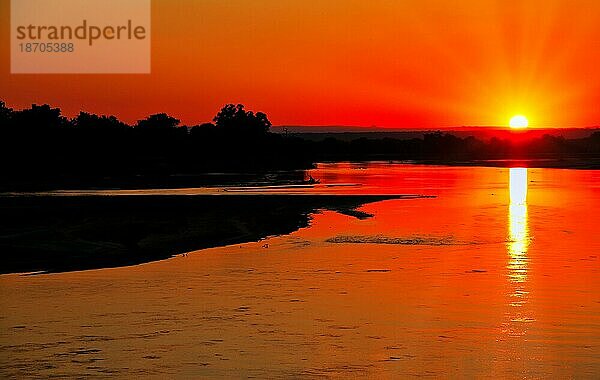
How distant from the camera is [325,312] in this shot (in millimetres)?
19359

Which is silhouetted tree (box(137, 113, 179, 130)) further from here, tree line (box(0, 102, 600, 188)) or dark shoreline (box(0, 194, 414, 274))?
dark shoreline (box(0, 194, 414, 274))

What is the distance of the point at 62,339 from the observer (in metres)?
16.9

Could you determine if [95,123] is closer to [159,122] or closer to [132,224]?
[159,122]

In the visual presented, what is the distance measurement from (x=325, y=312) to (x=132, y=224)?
59.2 ft

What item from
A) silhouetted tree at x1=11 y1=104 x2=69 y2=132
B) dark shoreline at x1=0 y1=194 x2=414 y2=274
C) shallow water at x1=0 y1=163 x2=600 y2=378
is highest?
silhouetted tree at x1=11 y1=104 x2=69 y2=132

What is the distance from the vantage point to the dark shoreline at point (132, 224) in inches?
1101

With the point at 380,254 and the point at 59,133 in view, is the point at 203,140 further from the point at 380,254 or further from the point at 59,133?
the point at 380,254

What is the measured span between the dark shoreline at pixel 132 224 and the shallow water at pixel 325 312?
1.87 metres

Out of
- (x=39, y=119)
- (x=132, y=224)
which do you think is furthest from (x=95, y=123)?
(x=132, y=224)

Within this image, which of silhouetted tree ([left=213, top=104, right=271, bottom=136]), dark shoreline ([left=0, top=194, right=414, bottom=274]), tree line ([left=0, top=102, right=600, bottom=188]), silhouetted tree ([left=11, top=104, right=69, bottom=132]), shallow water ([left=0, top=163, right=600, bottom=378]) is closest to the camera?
shallow water ([left=0, top=163, right=600, bottom=378])

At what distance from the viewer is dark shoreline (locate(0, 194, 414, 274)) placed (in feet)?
91.8

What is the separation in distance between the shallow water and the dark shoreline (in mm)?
1872

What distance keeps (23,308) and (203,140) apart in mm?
118591

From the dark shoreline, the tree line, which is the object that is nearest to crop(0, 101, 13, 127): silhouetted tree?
the tree line
